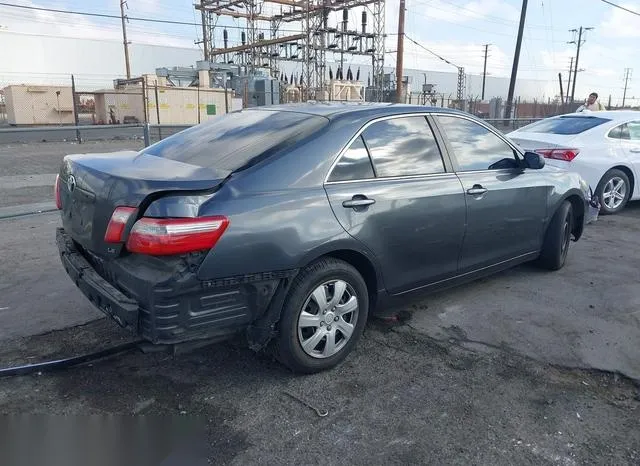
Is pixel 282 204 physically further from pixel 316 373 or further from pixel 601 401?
pixel 601 401

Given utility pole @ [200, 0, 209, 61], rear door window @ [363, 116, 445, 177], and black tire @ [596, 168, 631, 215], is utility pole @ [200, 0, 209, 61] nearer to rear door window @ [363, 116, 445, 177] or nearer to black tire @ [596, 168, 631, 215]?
black tire @ [596, 168, 631, 215]

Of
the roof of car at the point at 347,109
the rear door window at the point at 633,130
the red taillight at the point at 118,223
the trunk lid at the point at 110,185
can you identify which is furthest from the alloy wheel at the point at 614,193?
the red taillight at the point at 118,223

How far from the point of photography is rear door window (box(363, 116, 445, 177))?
362 centimetres

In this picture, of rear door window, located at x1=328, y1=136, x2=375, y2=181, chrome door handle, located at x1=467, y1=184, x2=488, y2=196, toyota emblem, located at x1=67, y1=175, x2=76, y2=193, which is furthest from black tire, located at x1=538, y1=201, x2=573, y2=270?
toyota emblem, located at x1=67, y1=175, x2=76, y2=193

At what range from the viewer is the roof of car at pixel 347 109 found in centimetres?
366

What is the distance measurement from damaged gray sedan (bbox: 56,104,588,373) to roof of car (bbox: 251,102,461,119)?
0.8 inches

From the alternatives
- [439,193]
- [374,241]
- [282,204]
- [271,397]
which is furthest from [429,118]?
[271,397]

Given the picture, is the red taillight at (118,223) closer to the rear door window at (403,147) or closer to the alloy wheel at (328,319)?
the alloy wheel at (328,319)

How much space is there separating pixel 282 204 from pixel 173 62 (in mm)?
74411

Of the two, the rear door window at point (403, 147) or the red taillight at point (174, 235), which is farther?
the rear door window at point (403, 147)

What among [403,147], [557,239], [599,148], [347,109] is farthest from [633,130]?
[347,109]

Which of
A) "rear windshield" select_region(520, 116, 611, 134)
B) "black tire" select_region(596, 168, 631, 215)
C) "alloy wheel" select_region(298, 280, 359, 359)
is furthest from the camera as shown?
"rear windshield" select_region(520, 116, 611, 134)

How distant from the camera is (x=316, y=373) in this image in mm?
3391

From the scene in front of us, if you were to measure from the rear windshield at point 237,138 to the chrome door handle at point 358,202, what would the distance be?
0.50m
